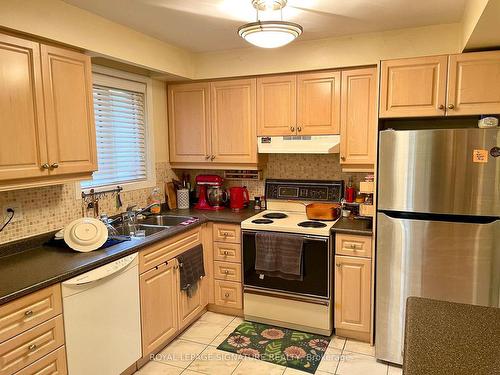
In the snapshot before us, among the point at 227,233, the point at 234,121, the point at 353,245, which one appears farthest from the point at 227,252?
the point at 234,121

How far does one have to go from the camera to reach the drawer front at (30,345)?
1.64m

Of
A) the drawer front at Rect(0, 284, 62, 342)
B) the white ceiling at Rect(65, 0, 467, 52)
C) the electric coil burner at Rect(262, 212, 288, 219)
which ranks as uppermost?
the white ceiling at Rect(65, 0, 467, 52)

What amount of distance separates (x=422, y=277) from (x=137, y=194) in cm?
233

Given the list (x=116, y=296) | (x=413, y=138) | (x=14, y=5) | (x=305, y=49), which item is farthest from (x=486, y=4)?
(x=116, y=296)

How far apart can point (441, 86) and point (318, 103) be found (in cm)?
93

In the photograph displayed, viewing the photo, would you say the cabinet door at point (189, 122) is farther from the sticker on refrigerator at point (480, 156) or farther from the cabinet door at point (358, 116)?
the sticker on refrigerator at point (480, 156)

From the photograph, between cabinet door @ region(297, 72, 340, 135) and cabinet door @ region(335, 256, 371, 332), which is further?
cabinet door @ region(297, 72, 340, 135)

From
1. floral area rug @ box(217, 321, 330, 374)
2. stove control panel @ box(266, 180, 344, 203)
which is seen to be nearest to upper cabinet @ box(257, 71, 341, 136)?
stove control panel @ box(266, 180, 344, 203)

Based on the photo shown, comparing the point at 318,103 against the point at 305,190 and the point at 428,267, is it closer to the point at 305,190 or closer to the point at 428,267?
the point at 305,190

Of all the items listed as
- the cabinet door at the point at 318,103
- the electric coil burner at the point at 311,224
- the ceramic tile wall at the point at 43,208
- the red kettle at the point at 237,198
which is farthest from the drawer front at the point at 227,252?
the cabinet door at the point at 318,103

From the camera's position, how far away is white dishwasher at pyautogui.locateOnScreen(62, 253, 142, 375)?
1.96 m

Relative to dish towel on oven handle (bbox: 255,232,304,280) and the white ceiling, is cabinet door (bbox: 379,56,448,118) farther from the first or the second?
dish towel on oven handle (bbox: 255,232,304,280)

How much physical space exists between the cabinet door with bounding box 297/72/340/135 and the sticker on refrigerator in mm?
1053

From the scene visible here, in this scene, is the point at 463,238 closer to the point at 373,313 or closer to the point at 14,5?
the point at 373,313
